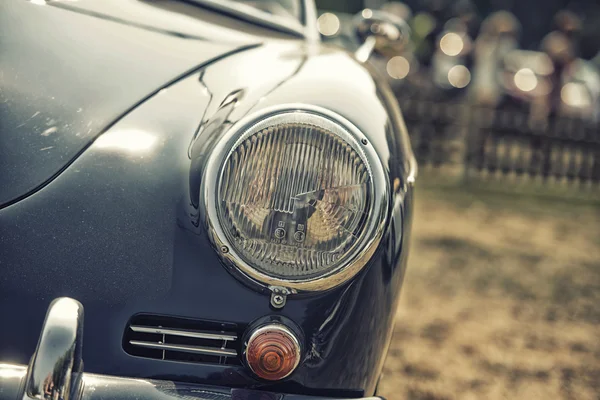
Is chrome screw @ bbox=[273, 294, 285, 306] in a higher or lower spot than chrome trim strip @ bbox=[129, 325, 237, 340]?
higher

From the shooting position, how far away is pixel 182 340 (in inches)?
55.6

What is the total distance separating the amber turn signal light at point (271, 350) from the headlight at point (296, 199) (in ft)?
0.33

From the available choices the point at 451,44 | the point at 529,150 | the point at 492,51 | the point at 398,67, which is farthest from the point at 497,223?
the point at 398,67

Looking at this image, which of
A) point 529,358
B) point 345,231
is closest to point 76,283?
point 345,231

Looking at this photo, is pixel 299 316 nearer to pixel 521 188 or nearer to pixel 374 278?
pixel 374 278

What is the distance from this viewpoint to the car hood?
150 cm

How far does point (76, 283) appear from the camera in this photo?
1398 millimetres

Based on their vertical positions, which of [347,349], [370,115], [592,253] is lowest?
[347,349]

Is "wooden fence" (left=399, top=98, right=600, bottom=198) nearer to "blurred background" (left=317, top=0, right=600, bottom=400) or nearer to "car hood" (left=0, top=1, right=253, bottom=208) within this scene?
"blurred background" (left=317, top=0, right=600, bottom=400)

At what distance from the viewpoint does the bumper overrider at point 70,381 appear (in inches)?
48.6

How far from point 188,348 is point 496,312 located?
2413mm

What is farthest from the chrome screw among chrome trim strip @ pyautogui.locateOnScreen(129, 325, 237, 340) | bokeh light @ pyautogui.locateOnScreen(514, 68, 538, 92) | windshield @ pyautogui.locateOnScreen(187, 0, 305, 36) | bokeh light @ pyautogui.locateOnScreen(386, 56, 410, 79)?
bokeh light @ pyautogui.locateOnScreen(386, 56, 410, 79)

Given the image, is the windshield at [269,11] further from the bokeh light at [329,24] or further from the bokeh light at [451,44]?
the bokeh light at [329,24]

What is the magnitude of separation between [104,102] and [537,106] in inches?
324
